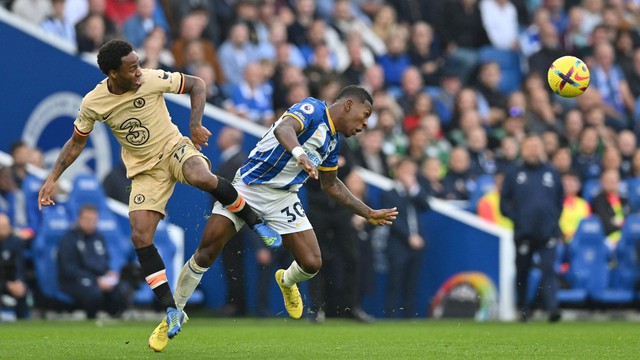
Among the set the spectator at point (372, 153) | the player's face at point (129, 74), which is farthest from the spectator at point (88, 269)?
the player's face at point (129, 74)

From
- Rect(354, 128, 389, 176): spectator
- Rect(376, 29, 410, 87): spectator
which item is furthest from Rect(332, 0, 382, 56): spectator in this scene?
Rect(354, 128, 389, 176): spectator

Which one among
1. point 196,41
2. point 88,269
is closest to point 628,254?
point 196,41

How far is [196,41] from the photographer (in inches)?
740

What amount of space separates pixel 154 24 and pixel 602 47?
7.95 meters

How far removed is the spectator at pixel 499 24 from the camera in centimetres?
2284

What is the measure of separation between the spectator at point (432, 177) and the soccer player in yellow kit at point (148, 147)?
751cm

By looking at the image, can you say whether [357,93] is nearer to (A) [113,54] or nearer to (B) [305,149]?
(B) [305,149]

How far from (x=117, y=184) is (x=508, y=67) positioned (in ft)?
26.9

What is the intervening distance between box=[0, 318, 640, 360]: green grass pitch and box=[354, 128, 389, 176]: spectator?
2961 millimetres

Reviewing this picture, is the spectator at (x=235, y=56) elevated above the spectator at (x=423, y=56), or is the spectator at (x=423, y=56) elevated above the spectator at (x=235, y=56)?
the spectator at (x=423, y=56)

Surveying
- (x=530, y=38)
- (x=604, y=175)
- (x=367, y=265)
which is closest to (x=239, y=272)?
(x=367, y=265)

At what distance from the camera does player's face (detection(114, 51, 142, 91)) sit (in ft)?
35.6

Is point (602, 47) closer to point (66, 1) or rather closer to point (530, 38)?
point (530, 38)

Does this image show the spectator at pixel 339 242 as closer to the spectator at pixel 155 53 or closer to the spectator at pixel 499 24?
the spectator at pixel 155 53
